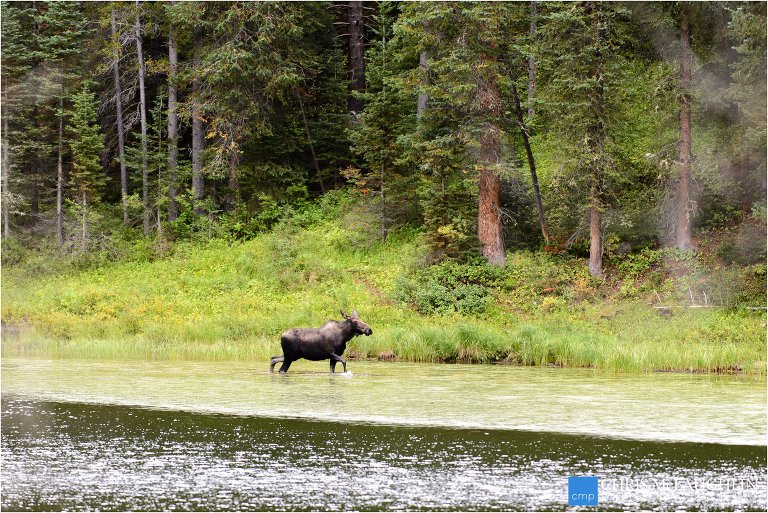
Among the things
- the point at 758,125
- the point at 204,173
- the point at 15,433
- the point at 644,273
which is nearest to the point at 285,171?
the point at 204,173

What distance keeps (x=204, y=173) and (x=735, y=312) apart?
2191cm

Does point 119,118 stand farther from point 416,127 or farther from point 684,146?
point 684,146

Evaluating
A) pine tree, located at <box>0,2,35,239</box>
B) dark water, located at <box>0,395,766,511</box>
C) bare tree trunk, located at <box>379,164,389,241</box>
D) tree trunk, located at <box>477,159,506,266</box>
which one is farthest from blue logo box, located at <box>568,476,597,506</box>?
pine tree, located at <box>0,2,35,239</box>

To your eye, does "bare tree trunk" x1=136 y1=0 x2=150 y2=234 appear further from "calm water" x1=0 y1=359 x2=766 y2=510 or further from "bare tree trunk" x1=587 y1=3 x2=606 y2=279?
"calm water" x1=0 y1=359 x2=766 y2=510

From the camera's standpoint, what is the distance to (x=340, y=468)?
10812mm

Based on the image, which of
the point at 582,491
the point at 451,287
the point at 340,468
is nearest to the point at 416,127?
the point at 451,287

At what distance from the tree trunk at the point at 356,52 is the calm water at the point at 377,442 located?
24.0m

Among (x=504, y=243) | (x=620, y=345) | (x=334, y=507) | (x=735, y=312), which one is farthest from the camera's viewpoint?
(x=504, y=243)

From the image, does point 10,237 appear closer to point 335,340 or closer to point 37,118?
point 37,118

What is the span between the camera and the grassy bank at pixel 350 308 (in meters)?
23.0

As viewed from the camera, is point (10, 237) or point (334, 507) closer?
point (334, 507)

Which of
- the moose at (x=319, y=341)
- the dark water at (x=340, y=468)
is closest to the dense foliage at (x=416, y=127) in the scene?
the moose at (x=319, y=341)

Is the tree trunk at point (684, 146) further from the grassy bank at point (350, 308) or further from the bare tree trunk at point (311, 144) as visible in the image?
the bare tree trunk at point (311, 144)

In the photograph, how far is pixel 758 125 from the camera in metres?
25.6
